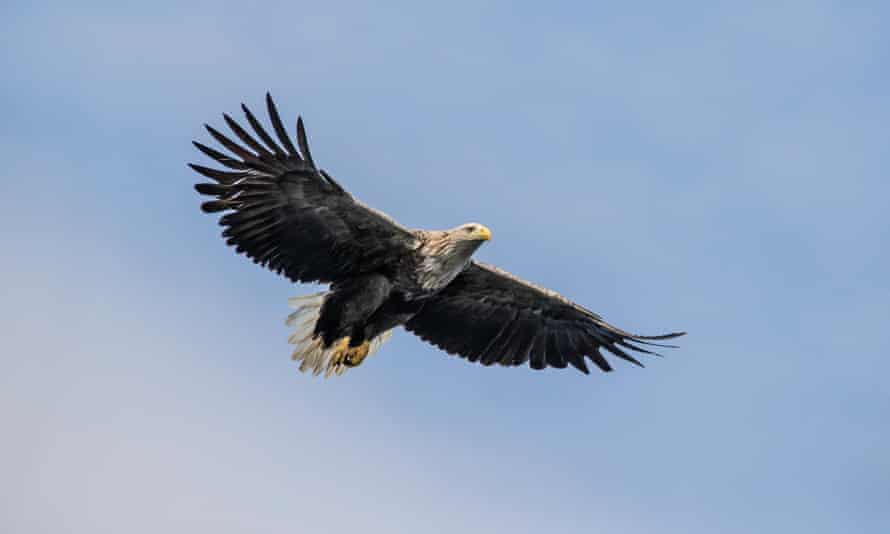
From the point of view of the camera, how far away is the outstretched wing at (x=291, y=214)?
1845 centimetres

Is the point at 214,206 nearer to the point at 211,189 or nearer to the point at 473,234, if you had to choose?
the point at 211,189

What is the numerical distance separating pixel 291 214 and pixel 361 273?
1092 mm

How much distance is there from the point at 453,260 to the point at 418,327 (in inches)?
68.6

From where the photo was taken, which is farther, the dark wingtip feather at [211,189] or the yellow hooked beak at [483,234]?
the yellow hooked beak at [483,234]

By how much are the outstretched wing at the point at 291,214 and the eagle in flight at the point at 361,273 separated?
0.01 metres

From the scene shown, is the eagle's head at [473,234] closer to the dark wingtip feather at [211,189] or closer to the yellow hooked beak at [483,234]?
the yellow hooked beak at [483,234]

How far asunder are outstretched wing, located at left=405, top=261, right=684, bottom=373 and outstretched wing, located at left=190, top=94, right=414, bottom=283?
159 centimetres

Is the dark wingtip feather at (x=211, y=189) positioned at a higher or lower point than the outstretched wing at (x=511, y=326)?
lower

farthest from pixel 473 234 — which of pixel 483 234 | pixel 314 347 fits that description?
pixel 314 347

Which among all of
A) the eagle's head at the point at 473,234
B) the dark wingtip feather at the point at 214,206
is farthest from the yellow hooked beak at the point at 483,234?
the dark wingtip feather at the point at 214,206

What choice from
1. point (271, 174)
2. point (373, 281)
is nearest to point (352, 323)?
point (373, 281)

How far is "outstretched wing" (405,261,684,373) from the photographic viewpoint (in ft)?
67.4

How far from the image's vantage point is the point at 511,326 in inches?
826

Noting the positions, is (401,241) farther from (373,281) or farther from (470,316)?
(470,316)
